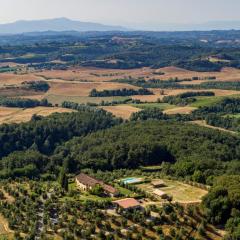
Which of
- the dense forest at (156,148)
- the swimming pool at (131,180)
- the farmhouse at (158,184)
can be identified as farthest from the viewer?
the dense forest at (156,148)

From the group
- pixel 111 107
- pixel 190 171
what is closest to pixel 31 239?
pixel 190 171

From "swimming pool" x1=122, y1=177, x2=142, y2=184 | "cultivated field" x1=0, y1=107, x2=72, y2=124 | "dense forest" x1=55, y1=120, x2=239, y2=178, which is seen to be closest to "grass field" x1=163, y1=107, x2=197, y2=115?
"cultivated field" x1=0, y1=107, x2=72, y2=124

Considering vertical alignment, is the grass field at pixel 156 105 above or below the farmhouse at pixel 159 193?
below

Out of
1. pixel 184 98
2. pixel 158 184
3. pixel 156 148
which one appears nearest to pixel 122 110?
pixel 184 98

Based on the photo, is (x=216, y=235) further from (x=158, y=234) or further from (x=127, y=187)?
(x=127, y=187)

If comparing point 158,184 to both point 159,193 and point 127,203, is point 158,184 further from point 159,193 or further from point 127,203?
point 127,203

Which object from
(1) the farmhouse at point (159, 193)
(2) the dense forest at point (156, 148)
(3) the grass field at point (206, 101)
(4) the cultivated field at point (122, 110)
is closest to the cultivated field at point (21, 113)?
(4) the cultivated field at point (122, 110)

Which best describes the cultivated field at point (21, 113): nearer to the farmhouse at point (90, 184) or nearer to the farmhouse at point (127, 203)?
the farmhouse at point (90, 184)
